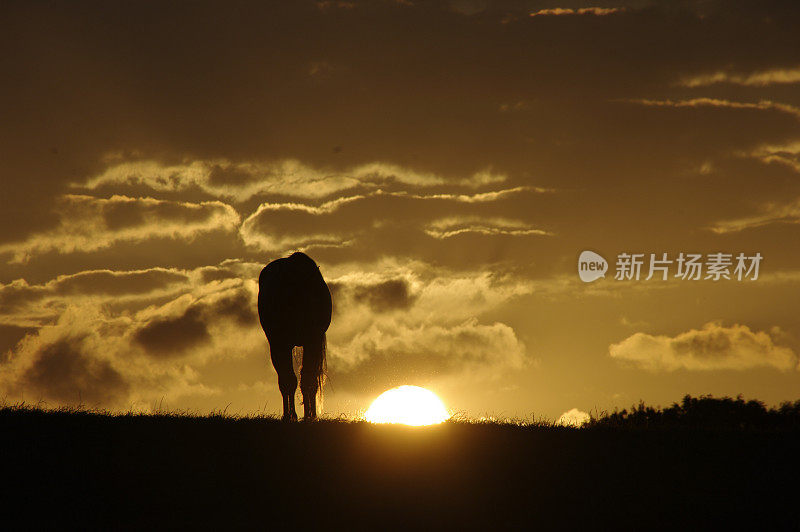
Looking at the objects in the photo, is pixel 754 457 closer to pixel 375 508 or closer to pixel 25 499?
pixel 375 508

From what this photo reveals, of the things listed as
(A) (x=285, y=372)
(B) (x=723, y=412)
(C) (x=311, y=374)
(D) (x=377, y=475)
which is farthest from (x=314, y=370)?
(B) (x=723, y=412)

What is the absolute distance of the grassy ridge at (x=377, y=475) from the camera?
12.4m

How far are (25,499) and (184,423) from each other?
3.52 metres

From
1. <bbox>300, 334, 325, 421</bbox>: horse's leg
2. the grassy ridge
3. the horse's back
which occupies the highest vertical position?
the horse's back

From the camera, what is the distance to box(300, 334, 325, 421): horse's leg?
19.7 meters

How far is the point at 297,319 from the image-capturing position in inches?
784

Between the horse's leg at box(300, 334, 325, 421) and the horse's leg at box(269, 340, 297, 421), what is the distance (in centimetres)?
43

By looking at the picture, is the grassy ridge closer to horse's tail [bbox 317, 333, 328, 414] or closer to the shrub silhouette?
horse's tail [bbox 317, 333, 328, 414]

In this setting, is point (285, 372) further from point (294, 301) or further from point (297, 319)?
point (294, 301)

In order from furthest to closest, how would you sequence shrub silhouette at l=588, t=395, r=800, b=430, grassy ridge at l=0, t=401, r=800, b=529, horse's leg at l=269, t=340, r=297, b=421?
shrub silhouette at l=588, t=395, r=800, b=430 < horse's leg at l=269, t=340, r=297, b=421 < grassy ridge at l=0, t=401, r=800, b=529


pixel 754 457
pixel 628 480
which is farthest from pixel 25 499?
pixel 754 457

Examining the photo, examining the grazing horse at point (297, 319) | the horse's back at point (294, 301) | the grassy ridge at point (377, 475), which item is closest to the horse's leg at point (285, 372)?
the grazing horse at point (297, 319)

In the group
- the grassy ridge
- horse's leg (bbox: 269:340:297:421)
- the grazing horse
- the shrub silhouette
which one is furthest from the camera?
the shrub silhouette

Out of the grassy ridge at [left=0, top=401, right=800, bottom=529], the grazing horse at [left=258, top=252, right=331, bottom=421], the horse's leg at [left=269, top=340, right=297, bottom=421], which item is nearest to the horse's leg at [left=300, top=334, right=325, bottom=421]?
the grazing horse at [left=258, top=252, right=331, bottom=421]
